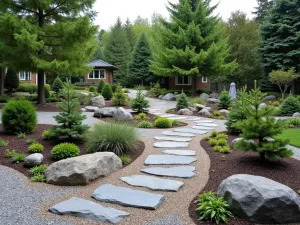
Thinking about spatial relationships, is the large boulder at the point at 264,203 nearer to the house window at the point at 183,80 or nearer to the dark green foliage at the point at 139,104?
the dark green foliage at the point at 139,104

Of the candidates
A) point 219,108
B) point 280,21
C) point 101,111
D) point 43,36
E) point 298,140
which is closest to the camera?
point 298,140

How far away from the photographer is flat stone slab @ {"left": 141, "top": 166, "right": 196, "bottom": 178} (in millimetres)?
5234

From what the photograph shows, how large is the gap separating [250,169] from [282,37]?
67.1ft

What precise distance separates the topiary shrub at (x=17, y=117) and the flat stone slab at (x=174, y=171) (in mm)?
4180

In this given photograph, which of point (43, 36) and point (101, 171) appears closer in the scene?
point (101, 171)

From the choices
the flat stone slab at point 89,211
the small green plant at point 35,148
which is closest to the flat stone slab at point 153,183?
the flat stone slab at point 89,211

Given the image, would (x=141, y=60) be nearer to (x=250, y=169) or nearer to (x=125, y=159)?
(x=125, y=159)

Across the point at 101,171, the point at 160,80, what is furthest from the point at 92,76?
the point at 101,171

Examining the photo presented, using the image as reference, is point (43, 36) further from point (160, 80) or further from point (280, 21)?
point (160, 80)

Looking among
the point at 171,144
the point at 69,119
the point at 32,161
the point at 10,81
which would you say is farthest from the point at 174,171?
the point at 10,81

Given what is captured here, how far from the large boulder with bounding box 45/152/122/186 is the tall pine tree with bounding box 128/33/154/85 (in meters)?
28.1

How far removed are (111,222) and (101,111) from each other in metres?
8.93

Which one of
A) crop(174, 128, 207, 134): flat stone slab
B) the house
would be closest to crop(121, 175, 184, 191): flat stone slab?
crop(174, 128, 207, 134): flat stone slab

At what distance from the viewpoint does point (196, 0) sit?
78.5 ft
